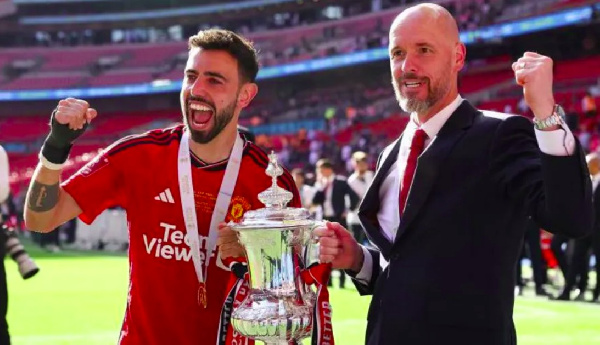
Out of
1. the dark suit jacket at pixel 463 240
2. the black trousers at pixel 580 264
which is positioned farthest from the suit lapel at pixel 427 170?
the black trousers at pixel 580 264

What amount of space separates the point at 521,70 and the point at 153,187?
5.44 feet

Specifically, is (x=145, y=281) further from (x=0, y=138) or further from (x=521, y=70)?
(x=0, y=138)

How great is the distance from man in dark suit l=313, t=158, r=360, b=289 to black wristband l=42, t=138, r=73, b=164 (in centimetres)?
1111

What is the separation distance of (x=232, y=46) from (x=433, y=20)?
927 millimetres

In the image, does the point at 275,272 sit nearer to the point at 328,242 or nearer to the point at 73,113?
the point at 328,242

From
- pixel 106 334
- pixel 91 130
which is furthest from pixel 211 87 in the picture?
pixel 91 130

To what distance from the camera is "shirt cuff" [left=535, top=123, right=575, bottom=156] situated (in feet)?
8.63

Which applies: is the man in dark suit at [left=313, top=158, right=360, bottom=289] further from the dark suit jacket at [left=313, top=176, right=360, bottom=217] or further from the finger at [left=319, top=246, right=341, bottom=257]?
the finger at [left=319, top=246, right=341, bottom=257]

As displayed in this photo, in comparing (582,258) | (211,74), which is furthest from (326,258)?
(582,258)

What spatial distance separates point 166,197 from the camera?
372 centimetres

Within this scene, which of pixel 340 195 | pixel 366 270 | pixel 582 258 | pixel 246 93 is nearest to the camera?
pixel 366 270

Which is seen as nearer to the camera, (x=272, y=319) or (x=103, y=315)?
(x=272, y=319)

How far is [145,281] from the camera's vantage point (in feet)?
12.0

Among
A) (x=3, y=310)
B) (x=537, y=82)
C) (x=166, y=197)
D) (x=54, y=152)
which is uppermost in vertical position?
(x=537, y=82)
